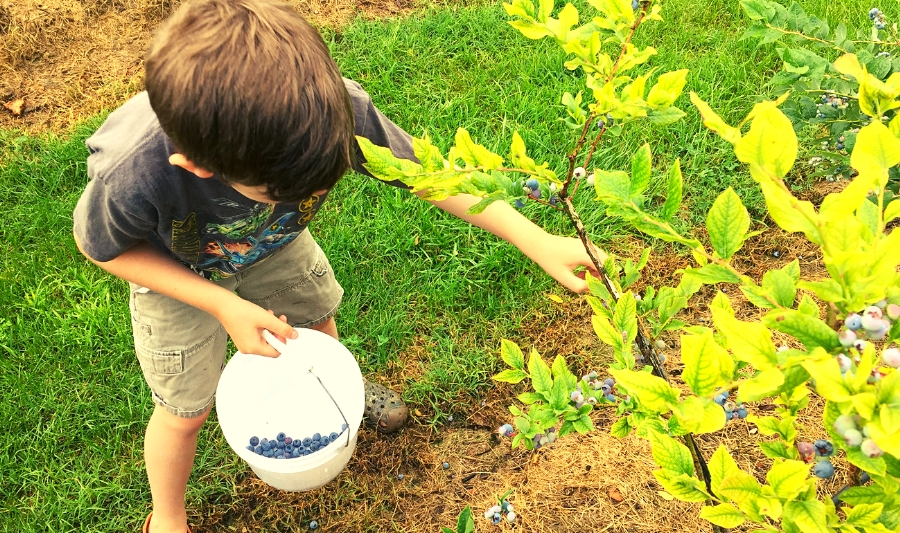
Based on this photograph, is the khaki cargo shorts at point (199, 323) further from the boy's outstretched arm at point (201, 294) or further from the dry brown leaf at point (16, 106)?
the dry brown leaf at point (16, 106)

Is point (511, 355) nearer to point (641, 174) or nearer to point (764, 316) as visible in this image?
point (641, 174)

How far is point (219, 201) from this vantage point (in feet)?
5.08

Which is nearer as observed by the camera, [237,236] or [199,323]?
[237,236]

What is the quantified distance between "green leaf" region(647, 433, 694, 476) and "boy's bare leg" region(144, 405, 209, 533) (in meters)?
1.33

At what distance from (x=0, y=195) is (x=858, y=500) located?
9.75ft

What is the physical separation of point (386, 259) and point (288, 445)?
94cm

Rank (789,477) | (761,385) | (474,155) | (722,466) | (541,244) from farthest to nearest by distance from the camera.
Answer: (541,244) < (474,155) < (722,466) < (789,477) < (761,385)

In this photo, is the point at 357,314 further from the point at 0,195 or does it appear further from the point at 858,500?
the point at 858,500

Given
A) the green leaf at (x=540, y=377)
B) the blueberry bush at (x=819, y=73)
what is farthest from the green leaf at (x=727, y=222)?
the blueberry bush at (x=819, y=73)

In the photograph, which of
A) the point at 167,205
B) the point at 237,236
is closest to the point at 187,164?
the point at 167,205

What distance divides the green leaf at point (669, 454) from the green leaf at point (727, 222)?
0.25 metres

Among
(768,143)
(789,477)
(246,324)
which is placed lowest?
(246,324)

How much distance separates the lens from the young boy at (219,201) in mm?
1251

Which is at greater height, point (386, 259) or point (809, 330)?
point (809, 330)
